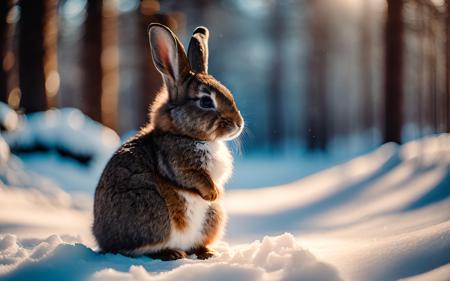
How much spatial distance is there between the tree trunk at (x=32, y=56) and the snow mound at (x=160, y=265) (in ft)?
25.9

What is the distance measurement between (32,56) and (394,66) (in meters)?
8.13

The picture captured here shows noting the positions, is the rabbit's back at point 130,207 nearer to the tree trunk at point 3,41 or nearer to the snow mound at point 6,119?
the snow mound at point 6,119

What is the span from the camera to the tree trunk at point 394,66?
8.59m

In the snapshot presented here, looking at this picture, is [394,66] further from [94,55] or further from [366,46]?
[366,46]

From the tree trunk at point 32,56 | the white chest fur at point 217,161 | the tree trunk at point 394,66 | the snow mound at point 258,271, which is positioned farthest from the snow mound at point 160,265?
the tree trunk at point 32,56

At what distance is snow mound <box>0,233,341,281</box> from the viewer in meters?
2.56

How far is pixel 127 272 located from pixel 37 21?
9.26 meters

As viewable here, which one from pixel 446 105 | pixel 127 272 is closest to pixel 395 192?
pixel 446 105

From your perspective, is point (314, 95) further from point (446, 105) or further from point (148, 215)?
point (148, 215)

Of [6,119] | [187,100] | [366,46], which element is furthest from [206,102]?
[366,46]

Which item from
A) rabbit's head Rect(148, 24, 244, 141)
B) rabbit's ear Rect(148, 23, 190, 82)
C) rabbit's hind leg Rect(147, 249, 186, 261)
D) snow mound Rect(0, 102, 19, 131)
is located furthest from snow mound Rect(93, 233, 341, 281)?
snow mound Rect(0, 102, 19, 131)

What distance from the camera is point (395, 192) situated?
211 inches

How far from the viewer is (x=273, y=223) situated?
5.45 meters

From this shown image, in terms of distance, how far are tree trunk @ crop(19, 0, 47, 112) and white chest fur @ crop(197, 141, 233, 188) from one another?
817 cm
